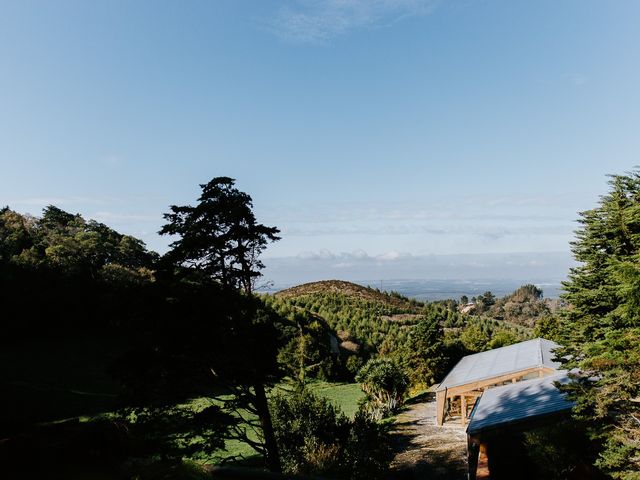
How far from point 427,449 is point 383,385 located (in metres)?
8.80

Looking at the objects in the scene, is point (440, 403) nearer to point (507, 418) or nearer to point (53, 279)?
point (507, 418)

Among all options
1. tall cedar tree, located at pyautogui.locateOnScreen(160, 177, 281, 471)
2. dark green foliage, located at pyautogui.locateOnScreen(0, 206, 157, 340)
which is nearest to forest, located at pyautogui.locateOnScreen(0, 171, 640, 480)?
tall cedar tree, located at pyautogui.locateOnScreen(160, 177, 281, 471)

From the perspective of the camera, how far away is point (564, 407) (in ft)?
34.7

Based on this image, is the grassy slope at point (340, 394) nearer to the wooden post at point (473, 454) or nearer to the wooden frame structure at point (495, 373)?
the wooden frame structure at point (495, 373)

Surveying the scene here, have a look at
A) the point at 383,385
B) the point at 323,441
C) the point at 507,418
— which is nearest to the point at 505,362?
the point at 383,385

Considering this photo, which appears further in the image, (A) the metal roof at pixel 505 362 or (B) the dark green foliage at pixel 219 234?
(A) the metal roof at pixel 505 362

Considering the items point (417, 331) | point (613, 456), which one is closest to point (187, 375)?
point (613, 456)

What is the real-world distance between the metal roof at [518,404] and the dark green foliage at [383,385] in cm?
903

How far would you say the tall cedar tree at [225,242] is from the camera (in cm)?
963

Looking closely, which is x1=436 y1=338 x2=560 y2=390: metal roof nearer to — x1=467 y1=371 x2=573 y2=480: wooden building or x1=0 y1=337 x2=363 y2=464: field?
x1=467 y1=371 x2=573 y2=480: wooden building

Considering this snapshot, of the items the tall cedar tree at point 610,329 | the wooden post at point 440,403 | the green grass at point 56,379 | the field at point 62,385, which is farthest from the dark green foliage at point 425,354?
the green grass at point 56,379

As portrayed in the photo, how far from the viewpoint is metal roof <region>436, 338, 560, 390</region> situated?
1616 centimetres

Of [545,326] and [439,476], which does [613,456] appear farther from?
[545,326]

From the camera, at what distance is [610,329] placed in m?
10.9
